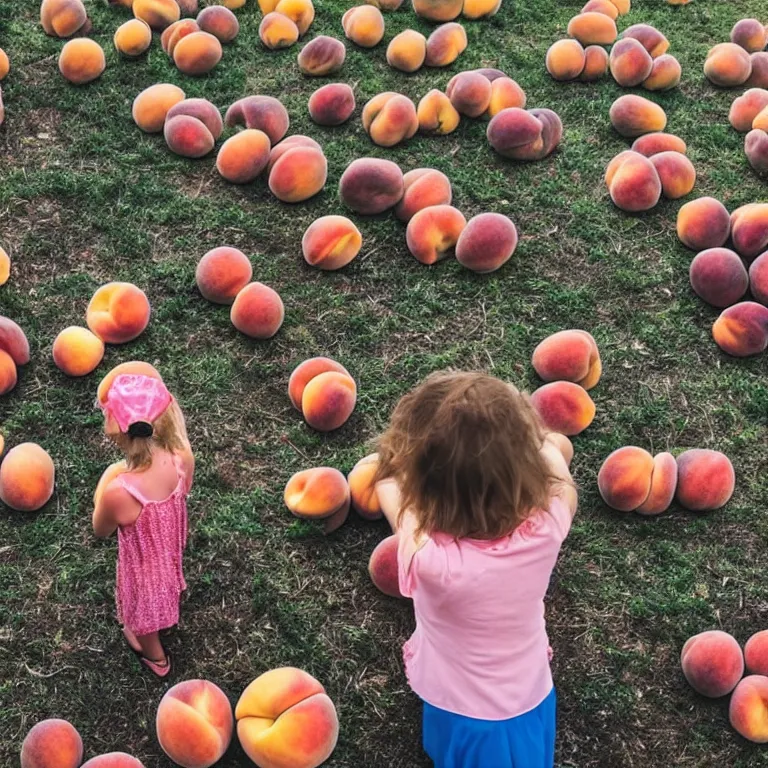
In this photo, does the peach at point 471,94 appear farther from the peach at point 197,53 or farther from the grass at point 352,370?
the peach at point 197,53

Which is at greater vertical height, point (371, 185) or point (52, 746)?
point (371, 185)

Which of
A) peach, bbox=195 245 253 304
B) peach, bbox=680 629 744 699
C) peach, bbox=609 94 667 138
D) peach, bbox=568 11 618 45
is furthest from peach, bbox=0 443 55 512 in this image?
peach, bbox=568 11 618 45

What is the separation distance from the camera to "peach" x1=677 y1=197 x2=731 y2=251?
285cm

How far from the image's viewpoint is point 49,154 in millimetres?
3094

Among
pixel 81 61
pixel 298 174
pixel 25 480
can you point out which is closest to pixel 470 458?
pixel 25 480

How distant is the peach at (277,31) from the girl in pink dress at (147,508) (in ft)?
6.67

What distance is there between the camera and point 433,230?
9.11 ft

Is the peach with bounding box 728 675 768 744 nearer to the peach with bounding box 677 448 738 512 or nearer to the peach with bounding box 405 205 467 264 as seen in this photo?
the peach with bounding box 677 448 738 512

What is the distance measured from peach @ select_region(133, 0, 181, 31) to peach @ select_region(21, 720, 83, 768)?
101 inches

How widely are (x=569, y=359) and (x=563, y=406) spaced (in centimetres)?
15

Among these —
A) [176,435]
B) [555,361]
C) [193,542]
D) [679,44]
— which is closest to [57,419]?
[193,542]

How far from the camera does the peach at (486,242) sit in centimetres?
272

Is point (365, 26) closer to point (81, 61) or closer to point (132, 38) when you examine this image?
point (132, 38)

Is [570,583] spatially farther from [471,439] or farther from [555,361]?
[471,439]
